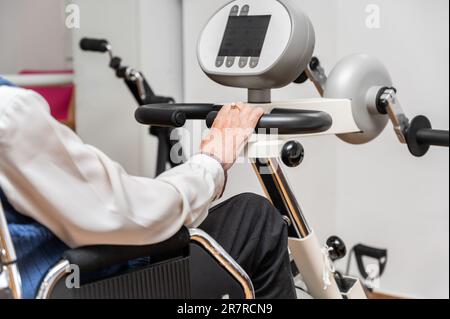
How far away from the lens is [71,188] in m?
0.84

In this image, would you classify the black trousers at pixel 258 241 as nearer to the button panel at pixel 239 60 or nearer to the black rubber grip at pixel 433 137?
the button panel at pixel 239 60

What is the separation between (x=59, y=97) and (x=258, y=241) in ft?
2.74

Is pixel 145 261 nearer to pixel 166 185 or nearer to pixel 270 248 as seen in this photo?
pixel 166 185

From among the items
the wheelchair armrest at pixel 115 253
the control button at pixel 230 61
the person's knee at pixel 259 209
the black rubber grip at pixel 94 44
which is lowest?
the person's knee at pixel 259 209

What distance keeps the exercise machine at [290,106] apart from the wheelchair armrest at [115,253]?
0.97 ft

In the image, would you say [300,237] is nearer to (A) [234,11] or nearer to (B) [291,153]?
(B) [291,153]

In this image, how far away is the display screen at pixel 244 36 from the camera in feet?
4.05

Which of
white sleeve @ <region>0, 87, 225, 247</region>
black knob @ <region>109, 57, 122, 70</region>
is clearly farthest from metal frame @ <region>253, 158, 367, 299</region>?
black knob @ <region>109, 57, 122, 70</region>

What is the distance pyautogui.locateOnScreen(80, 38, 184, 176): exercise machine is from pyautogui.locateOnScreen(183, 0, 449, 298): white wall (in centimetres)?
15

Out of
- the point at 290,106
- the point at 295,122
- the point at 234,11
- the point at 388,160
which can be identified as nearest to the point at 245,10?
the point at 234,11

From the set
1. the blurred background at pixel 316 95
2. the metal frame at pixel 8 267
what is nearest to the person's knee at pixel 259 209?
the blurred background at pixel 316 95

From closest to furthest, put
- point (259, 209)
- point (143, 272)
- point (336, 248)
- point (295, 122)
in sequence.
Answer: point (143, 272) < point (295, 122) < point (259, 209) < point (336, 248)

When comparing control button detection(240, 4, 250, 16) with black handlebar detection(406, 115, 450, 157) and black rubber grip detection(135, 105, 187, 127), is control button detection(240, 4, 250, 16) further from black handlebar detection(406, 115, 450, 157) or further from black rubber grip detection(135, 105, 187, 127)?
black handlebar detection(406, 115, 450, 157)
